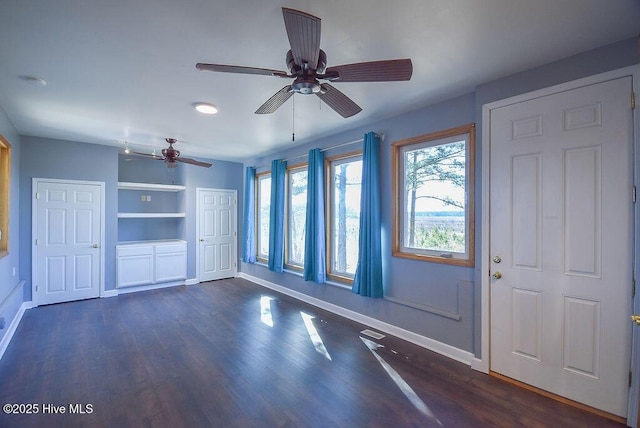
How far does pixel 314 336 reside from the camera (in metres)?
3.46

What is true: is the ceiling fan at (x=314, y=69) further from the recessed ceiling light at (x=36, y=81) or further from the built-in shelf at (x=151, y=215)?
the built-in shelf at (x=151, y=215)

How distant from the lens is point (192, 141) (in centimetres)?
484

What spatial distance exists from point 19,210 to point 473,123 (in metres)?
6.21

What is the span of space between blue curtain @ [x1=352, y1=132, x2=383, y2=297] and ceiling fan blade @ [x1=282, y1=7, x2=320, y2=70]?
206 centimetres

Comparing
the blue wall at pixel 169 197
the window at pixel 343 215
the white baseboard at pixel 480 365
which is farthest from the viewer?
the blue wall at pixel 169 197

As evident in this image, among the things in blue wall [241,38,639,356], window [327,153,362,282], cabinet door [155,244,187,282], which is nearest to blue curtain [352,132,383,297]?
blue wall [241,38,639,356]

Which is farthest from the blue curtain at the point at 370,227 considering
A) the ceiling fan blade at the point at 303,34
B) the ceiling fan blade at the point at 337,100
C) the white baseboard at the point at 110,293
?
the white baseboard at the point at 110,293

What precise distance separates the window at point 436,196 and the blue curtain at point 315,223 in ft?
4.00

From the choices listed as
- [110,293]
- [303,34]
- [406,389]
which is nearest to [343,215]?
[406,389]

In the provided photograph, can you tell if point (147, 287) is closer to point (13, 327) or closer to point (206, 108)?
point (13, 327)

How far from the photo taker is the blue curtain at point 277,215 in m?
5.19

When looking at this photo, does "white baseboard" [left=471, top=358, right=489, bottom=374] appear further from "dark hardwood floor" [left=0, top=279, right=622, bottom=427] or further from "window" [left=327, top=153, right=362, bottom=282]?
"window" [left=327, top=153, right=362, bottom=282]

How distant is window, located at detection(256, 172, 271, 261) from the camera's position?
6.06m

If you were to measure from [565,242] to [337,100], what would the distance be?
81.4 inches
